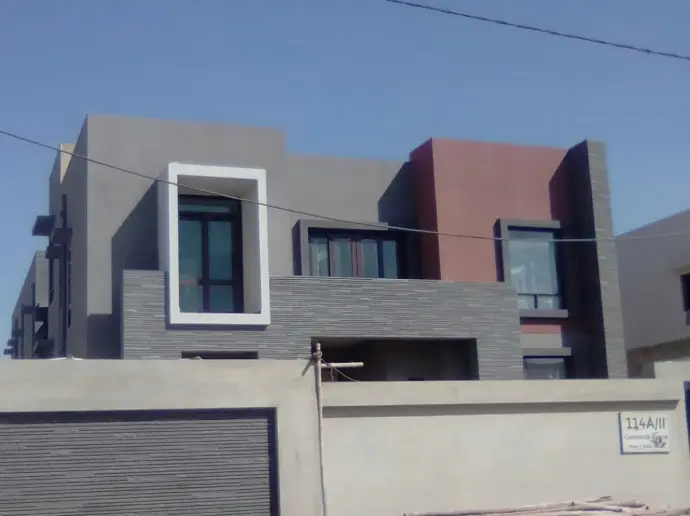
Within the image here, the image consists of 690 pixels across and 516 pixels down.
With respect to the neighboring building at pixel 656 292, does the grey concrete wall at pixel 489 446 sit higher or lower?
lower

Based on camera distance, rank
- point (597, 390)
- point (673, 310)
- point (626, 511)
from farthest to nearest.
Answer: point (673, 310) < point (597, 390) < point (626, 511)

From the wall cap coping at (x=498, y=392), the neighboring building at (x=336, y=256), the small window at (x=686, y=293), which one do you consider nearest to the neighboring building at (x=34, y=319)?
the neighboring building at (x=336, y=256)

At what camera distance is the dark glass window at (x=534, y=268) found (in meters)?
19.5

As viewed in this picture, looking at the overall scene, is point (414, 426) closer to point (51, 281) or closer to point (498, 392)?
point (498, 392)

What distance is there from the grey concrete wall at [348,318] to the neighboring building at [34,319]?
22.7 ft

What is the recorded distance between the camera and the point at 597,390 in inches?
581

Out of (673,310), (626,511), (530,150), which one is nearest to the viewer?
(626,511)

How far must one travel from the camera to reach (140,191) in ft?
57.1

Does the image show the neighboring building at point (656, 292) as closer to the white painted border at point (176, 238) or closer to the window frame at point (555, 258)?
the window frame at point (555, 258)

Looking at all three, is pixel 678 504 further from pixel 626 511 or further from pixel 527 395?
pixel 527 395

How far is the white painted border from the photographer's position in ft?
52.8

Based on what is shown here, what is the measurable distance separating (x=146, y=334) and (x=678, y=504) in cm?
886

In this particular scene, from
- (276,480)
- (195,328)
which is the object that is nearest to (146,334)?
(195,328)

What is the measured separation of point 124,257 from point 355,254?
4.74 m
